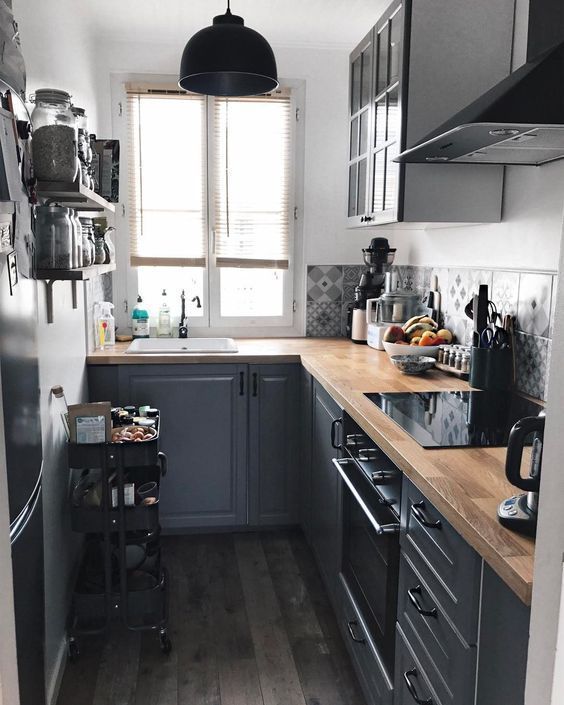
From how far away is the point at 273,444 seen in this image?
3.30 m

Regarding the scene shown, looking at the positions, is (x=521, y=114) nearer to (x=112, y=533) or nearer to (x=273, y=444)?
(x=112, y=533)

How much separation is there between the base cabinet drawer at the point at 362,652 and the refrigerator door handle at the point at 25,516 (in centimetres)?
103

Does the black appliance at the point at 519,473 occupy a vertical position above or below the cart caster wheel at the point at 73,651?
above

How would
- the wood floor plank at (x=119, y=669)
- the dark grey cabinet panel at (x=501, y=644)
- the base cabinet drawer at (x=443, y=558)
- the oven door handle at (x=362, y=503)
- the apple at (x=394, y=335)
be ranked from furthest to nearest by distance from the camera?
the apple at (x=394, y=335)
the wood floor plank at (x=119, y=669)
the oven door handle at (x=362, y=503)
the base cabinet drawer at (x=443, y=558)
the dark grey cabinet panel at (x=501, y=644)

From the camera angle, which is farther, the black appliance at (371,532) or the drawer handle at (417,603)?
the black appliance at (371,532)

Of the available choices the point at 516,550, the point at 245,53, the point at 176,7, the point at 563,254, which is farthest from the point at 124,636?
the point at 176,7

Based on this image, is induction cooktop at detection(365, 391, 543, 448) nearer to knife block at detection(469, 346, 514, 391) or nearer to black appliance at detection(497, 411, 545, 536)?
knife block at detection(469, 346, 514, 391)

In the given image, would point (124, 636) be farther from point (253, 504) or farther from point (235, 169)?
point (235, 169)

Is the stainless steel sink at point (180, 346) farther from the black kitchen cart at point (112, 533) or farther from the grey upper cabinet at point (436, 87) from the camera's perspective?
the grey upper cabinet at point (436, 87)

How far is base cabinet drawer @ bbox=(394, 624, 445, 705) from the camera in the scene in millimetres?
1499

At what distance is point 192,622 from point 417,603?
1336mm

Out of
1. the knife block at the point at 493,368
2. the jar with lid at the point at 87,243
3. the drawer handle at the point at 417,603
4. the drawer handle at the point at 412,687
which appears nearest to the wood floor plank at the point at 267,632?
the drawer handle at the point at 412,687

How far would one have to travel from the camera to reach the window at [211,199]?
364 centimetres

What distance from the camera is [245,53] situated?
6.78 ft
